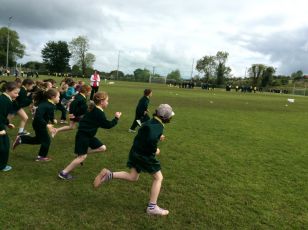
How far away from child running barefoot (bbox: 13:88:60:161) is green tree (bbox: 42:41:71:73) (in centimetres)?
11951

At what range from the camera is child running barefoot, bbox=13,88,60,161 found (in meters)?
7.64

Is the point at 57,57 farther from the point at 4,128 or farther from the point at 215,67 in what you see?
the point at 4,128

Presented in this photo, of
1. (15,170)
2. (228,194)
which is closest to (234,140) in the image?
(228,194)

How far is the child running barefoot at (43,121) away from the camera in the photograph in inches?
301

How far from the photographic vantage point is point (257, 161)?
8852mm

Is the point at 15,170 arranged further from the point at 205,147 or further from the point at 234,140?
the point at 234,140

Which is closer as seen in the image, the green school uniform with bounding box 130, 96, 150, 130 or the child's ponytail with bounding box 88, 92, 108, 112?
Result: the child's ponytail with bounding box 88, 92, 108, 112

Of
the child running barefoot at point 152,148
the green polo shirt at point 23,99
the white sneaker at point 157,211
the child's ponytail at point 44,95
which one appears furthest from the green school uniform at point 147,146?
the green polo shirt at point 23,99

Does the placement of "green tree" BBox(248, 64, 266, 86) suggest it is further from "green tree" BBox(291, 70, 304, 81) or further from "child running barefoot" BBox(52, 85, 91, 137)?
"child running barefoot" BBox(52, 85, 91, 137)

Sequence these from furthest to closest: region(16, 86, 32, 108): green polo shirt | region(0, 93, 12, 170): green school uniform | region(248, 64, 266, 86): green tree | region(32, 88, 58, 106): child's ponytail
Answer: region(248, 64, 266, 86): green tree < region(16, 86, 32, 108): green polo shirt < region(32, 88, 58, 106): child's ponytail < region(0, 93, 12, 170): green school uniform

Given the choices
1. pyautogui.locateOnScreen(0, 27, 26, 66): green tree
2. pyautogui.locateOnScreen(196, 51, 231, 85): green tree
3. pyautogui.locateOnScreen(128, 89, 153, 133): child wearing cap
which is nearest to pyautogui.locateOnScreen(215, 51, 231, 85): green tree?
pyautogui.locateOnScreen(196, 51, 231, 85): green tree

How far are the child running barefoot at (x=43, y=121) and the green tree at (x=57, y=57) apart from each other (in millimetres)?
119505

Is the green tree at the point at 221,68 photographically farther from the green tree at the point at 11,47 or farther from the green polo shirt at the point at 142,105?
the green polo shirt at the point at 142,105

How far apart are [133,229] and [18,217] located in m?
1.70
